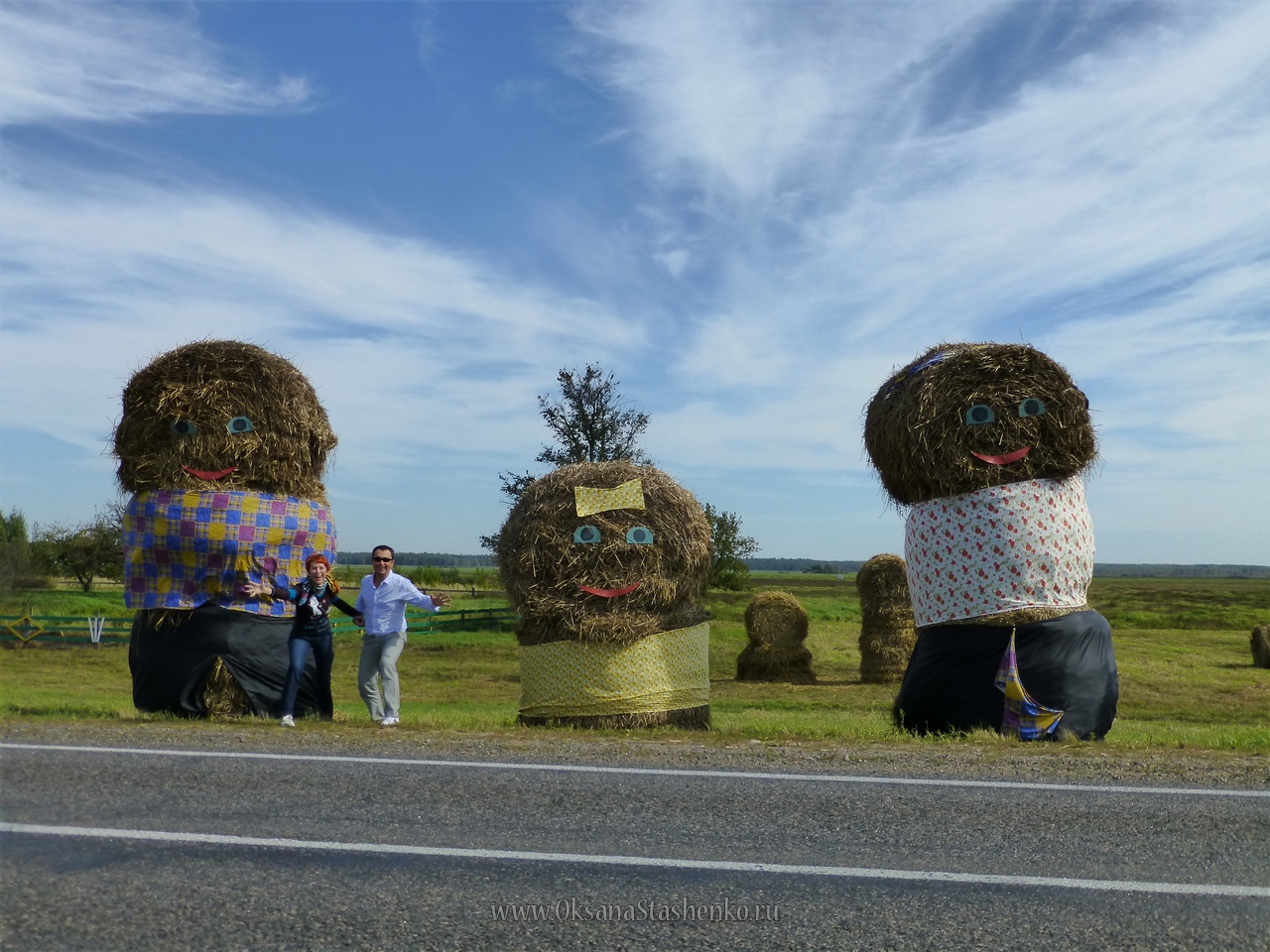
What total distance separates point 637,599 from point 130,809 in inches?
214

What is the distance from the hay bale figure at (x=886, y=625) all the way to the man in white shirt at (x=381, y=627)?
1417cm

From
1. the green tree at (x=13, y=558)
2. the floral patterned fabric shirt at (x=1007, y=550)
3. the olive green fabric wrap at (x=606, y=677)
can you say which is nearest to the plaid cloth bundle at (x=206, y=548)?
the olive green fabric wrap at (x=606, y=677)

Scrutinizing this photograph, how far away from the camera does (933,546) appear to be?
384 inches

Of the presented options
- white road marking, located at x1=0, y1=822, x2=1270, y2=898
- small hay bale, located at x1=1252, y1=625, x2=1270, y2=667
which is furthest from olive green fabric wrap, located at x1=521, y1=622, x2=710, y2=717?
small hay bale, located at x1=1252, y1=625, x2=1270, y2=667

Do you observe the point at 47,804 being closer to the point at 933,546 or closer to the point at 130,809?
the point at 130,809

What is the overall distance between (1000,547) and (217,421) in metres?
7.06

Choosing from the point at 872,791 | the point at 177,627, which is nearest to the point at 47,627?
the point at 177,627

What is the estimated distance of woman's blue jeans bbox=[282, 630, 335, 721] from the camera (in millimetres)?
9672

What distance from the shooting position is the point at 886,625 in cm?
2266

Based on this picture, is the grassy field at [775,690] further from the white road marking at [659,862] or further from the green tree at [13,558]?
the green tree at [13,558]

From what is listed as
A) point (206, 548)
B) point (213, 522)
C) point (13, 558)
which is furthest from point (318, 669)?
point (13, 558)

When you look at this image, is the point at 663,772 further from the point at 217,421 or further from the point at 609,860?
the point at 217,421

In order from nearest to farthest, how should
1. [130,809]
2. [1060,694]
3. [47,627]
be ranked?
[130,809]
[1060,694]
[47,627]

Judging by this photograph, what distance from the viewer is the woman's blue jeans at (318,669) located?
9.67 m
